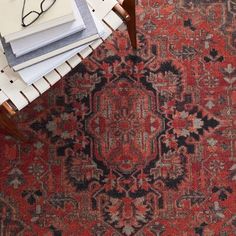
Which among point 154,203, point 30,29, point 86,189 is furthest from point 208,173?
point 30,29

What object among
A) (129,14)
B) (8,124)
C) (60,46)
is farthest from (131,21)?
(8,124)

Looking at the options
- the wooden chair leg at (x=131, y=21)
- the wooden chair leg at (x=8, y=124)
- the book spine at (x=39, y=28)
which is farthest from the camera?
the wooden chair leg at (x=131, y=21)

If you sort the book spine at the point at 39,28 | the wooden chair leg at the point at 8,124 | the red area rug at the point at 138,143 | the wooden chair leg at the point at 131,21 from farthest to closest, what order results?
1. the red area rug at the point at 138,143
2. the wooden chair leg at the point at 131,21
3. the wooden chair leg at the point at 8,124
4. the book spine at the point at 39,28

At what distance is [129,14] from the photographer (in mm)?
1365

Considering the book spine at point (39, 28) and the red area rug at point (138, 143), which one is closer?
the book spine at point (39, 28)

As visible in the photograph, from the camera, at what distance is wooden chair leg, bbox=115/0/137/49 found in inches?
47.8

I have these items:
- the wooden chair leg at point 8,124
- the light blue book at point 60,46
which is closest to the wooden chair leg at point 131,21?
the light blue book at point 60,46

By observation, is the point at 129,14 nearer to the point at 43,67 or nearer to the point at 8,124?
the point at 43,67

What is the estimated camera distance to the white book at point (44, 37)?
111 cm

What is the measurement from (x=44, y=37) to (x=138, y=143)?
0.56 metres

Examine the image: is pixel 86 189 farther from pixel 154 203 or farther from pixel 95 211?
pixel 154 203

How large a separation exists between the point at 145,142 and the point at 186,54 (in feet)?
1.14

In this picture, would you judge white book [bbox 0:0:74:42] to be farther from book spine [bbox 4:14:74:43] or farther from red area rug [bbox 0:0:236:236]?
red area rug [bbox 0:0:236:236]

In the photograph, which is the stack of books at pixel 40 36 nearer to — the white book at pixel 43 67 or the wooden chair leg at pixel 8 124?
the white book at pixel 43 67
